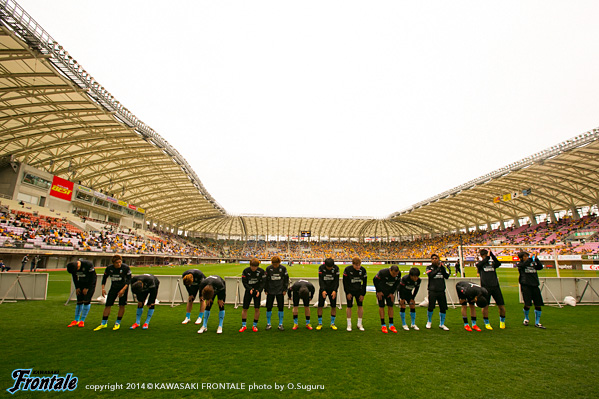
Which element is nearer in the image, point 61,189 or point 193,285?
point 193,285

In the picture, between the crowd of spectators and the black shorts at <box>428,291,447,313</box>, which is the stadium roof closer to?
the crowd of spectators

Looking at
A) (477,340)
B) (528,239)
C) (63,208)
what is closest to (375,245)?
(528,239)

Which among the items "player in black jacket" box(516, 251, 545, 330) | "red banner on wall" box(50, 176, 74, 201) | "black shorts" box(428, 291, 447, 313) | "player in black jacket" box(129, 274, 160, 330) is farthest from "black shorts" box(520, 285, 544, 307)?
"red banner on wall" box(50, 176, 74, 201)

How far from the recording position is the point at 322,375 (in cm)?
441

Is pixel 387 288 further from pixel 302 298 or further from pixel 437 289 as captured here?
pixel 302 298

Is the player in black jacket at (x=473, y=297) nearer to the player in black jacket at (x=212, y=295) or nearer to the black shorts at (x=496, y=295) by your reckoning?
the black shorts at (x=496, y=295)

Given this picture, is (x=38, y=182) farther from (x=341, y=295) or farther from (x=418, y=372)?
(x=418, y=372)

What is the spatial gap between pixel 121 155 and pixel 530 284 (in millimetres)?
37037

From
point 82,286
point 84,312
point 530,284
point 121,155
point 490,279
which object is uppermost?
point 121,155

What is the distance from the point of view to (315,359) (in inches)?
201

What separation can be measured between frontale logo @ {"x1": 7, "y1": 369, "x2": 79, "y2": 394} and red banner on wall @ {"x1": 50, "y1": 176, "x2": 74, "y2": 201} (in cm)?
3819

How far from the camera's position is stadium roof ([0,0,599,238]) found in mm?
18016

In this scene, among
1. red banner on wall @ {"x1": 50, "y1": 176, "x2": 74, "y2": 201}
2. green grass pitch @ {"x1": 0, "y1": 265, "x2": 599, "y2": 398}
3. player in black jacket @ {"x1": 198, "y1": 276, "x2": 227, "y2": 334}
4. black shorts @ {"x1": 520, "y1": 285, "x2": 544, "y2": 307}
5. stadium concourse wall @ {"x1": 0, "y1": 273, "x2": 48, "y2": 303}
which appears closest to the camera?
green grass pitch @ {"x1": 0, "y1": 265, "x2": 599, "y2": 398}

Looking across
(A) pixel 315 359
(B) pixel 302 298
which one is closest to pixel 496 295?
(B) pixel 302 298
